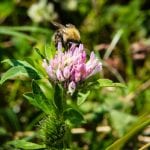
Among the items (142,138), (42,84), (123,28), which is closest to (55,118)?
(42,84)

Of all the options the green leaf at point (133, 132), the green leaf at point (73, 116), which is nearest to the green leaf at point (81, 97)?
the green leaf at point (73, 116)

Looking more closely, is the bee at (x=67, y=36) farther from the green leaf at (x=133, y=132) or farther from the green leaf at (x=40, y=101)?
the green leaf at (x=133, y=132)

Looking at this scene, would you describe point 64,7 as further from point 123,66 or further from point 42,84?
point 42,84

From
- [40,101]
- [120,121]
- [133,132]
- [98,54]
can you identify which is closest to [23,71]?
[40,101]

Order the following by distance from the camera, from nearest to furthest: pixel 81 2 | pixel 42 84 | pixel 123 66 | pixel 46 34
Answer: pixel 42 84 → pixel 46 34 → pixel 123 66 → pixel 81 2

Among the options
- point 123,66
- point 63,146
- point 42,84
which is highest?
point 123,66

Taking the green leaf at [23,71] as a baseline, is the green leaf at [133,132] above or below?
below
